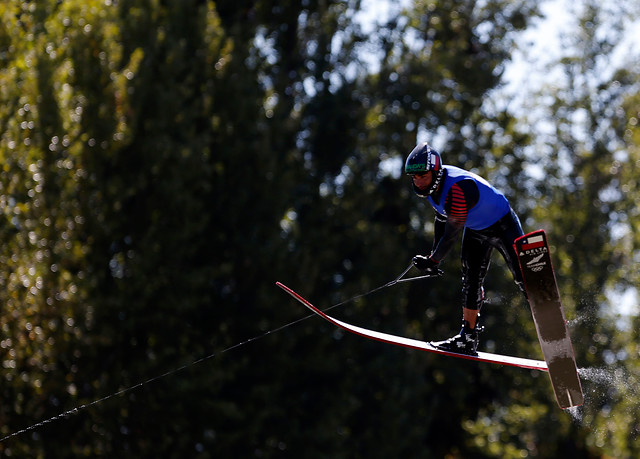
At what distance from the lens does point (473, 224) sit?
10.4 meters

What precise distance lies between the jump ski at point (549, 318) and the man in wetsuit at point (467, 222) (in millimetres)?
298

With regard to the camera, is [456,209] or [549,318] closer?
[456,209]

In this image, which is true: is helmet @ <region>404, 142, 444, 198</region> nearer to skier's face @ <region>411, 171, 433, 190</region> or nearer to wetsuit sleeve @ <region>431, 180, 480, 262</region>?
skier's face @ <region>411, 171, 433, 190</region>

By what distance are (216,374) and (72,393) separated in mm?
3600

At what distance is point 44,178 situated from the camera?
2373 cm

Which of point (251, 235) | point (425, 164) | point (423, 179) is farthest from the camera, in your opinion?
point (251, 235)

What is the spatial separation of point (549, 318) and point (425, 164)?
2158mm

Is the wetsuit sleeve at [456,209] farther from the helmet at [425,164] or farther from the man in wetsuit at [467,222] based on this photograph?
the helmet at [425,164]

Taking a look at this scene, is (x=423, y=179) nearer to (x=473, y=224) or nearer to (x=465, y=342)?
(x=473, y=224)

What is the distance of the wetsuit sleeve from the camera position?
391 inches

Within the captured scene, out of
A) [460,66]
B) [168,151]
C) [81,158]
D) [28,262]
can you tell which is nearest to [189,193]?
[168,151]

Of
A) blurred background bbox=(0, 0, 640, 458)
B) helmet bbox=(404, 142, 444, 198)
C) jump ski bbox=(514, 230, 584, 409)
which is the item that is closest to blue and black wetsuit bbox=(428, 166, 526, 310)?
helmet bbox=(404, 142, 444, 198)

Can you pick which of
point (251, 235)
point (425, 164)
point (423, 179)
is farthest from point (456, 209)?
point (251, 235)

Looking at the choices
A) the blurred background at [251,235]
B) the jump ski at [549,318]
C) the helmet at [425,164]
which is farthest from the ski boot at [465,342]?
the blurred background at [251,235]
